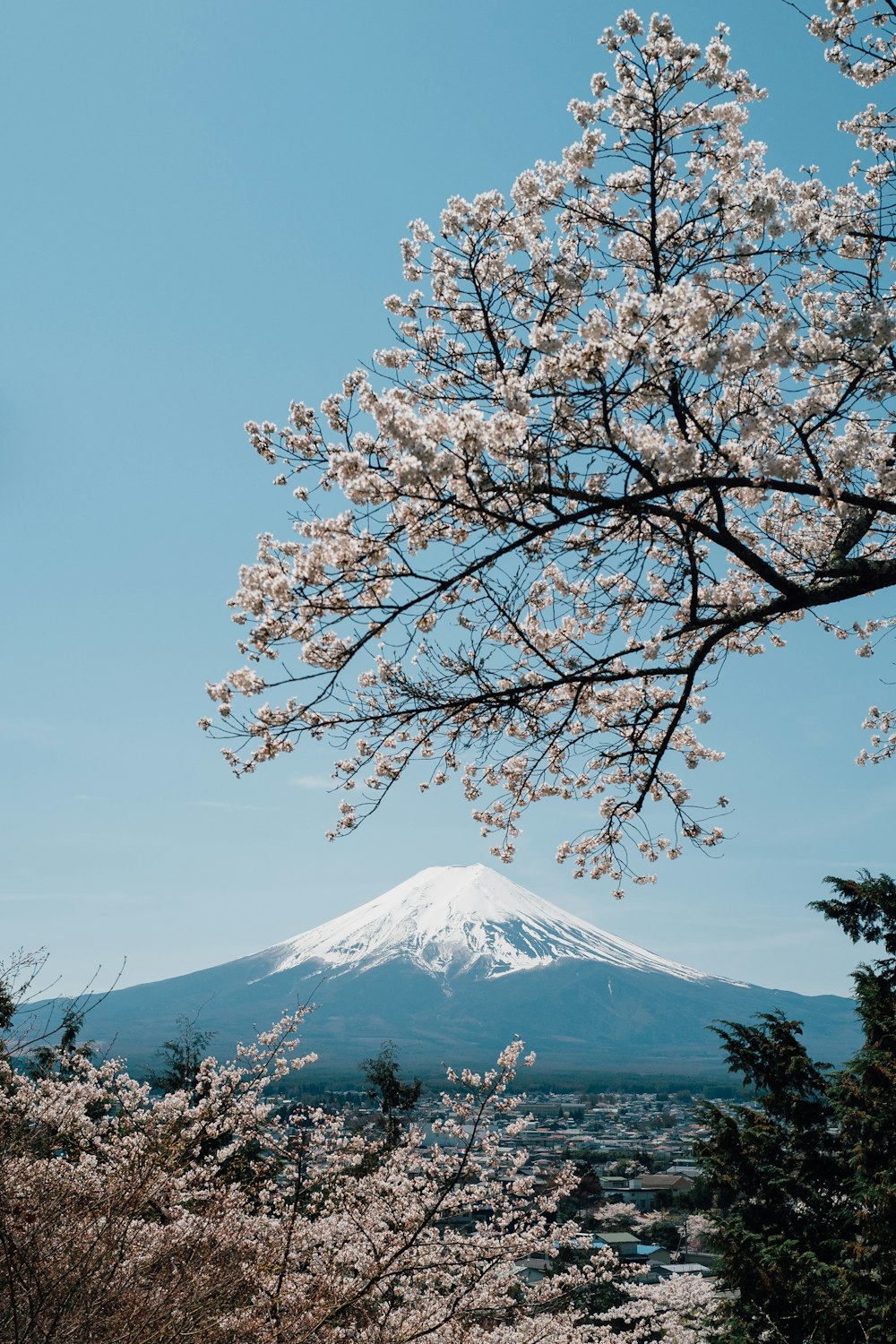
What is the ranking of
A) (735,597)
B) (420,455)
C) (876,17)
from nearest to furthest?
(420,455)
(876,17)
(735,597)

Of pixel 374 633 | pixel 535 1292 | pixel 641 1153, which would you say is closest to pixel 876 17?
pixel 374 633

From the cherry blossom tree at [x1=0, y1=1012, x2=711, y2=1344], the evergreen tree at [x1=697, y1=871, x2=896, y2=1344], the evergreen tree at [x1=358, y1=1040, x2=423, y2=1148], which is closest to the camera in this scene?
the cherry blossom tree at [x1=0, y1=1012, x2=711, y2=1344]

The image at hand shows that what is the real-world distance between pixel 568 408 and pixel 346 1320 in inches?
258

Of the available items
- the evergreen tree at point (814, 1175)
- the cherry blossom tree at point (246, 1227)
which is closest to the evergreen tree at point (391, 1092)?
the evergreen tree at point (814, 1175)

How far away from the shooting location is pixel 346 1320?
598 centimetres

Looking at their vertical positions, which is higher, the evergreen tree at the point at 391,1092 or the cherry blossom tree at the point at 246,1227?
the cherry blossom tree at the point at 246,1227

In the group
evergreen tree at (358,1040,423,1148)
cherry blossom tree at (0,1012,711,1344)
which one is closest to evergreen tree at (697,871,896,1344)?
cherry blossom tree at (0,1012,711,1344)

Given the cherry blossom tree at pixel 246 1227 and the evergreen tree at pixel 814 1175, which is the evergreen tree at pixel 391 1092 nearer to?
the evergreen tree at pixel 814 1175

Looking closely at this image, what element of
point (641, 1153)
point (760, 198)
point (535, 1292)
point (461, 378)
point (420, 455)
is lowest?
point (641, 1153)

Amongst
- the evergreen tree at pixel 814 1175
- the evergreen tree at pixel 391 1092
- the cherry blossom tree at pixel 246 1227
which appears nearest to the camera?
the cherry blossom tree at pixel 246 1227

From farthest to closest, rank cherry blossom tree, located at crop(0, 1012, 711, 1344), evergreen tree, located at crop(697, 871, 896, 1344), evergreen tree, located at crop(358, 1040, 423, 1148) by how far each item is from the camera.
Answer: evergreen tree, located at crop(358, 1040, 423, 1148) → evergreen tree, located at crop(697, 871, 896, 1344) → cherry blossom tree, located at crop(0, 1012, 711, 1344)

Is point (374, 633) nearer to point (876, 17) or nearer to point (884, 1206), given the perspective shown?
point (876, 17)

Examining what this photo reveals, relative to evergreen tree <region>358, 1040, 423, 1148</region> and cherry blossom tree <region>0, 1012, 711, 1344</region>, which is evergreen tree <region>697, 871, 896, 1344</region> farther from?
evergreen tree <region>358, 1040, 423, 1148</region>

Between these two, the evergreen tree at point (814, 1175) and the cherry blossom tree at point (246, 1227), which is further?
the evergreen tree at point (814, 1175)
